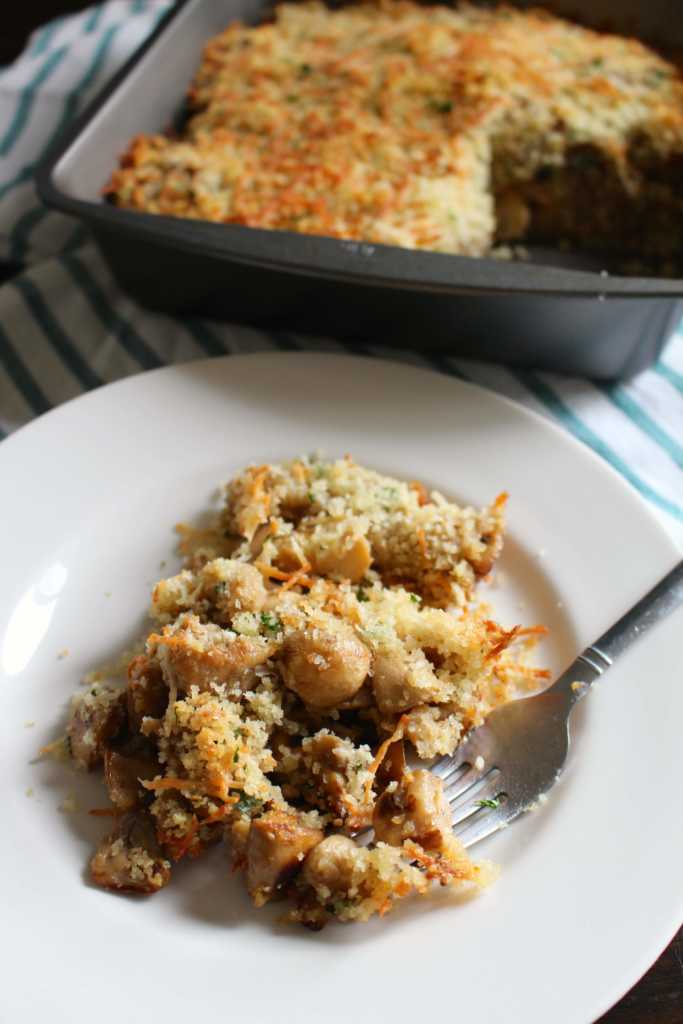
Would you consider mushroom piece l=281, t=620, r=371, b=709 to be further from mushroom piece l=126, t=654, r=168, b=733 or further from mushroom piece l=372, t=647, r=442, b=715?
mushroom piece l=126, t=654, r=168, b=733

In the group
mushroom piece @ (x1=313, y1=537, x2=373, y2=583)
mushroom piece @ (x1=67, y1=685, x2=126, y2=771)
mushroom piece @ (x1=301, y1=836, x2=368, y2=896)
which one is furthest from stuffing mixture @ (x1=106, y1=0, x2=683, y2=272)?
mushroom piece @ (x1=301, y1=836, x2=368, y2=896)

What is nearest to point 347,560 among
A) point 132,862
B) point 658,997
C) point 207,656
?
point 207,656

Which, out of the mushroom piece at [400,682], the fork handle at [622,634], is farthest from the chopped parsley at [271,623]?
the fork handle at [622,634]

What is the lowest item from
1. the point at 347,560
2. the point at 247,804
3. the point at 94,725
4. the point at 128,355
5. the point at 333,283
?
the point at 128,355

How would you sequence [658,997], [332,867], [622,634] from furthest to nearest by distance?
[622,634], [658,997], [332,867]

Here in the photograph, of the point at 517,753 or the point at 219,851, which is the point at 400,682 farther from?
the point at 219,851
